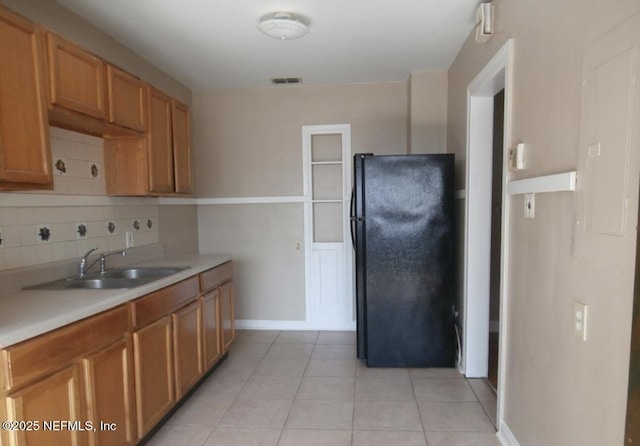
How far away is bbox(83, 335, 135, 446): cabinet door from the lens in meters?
1.52

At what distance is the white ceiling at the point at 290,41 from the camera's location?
7.02 ft

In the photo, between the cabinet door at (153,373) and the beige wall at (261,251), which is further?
the beige wall at (261,251)

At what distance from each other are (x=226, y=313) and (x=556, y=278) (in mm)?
2346

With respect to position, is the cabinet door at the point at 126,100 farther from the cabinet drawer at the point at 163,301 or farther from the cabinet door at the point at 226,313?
the cabinet door at the point at 226,313

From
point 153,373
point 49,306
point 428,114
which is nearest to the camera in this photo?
point 49,306

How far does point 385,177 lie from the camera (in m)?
2.77

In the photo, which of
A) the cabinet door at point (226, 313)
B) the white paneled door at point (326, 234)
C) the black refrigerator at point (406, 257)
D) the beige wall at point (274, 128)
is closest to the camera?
the black refrigerator at point (406, 257)

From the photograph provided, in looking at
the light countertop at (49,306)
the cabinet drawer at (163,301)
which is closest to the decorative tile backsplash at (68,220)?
the light countertop at (49,306)

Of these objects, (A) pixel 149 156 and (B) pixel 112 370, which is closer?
(B) pixel 112 370

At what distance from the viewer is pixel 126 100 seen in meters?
2.22

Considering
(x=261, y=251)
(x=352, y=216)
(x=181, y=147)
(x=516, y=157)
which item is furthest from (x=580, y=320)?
(x=261, y=251)

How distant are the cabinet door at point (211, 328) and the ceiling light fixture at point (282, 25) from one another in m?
1.83

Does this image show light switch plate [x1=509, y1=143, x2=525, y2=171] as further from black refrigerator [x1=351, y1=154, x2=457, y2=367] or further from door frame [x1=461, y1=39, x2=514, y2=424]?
black refrigerator [x1=351, y1=154, x2=457, y2=367]

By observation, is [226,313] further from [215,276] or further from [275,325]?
[275,325]
